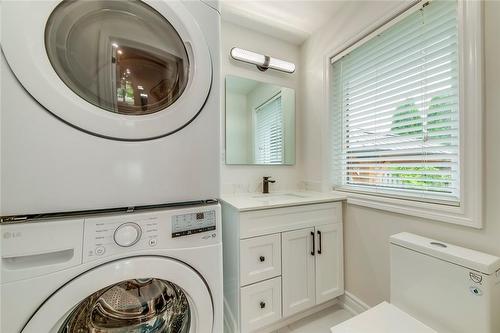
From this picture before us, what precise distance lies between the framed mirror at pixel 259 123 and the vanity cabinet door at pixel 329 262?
0.74 metres

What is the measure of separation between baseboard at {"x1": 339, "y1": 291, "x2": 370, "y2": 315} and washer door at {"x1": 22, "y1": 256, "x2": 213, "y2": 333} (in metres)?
1.22

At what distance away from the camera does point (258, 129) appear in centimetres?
180

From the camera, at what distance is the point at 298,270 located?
128 centimetres

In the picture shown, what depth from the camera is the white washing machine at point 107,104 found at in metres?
0.53

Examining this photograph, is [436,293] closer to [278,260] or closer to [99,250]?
[278,260]

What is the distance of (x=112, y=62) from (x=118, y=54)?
38mm

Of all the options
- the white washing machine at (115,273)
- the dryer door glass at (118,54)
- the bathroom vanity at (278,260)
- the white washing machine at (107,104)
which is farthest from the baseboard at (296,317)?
the dryer door glass at (118,54)

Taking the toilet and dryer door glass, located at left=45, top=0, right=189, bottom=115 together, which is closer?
dryer door glass, located at left=45, top=0, right=189, bottom=115

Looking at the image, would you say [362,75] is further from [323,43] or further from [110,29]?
[110,29]

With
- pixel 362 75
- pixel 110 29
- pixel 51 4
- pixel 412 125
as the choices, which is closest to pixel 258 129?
pixel 362 75

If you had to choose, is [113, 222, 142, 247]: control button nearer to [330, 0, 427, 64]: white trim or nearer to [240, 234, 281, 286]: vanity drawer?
[240, 234, 281, 286]: vanity drawer

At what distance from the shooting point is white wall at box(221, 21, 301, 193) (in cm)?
166

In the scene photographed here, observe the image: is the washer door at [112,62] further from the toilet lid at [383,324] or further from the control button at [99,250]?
the toilet lid at [383,324]

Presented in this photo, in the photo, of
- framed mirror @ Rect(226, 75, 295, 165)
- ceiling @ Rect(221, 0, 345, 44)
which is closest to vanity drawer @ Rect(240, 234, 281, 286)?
framed mirror @ Rect(226, 75, 295, 165)
